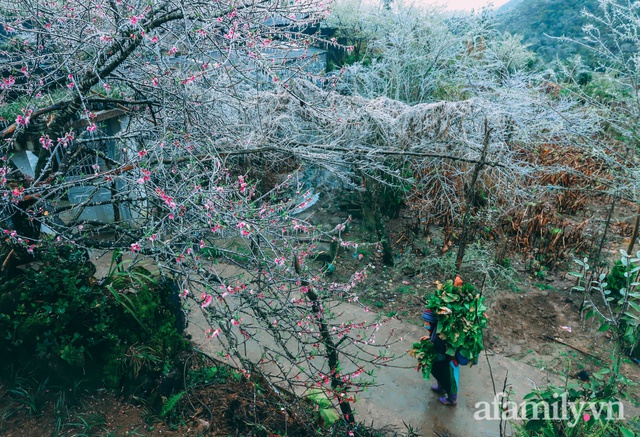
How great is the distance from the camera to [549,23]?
80.4 feet

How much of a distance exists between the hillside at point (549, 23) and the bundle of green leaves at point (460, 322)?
21.6 m

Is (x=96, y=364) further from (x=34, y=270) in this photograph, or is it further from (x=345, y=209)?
(x=345, y=209)

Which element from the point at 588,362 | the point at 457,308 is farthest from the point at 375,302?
the point at 588,362

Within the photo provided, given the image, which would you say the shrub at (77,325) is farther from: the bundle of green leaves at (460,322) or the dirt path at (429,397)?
the bundle of green leaves at (460,322)

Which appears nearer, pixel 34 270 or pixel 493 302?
pixel 34 270

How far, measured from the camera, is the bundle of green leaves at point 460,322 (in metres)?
3.61

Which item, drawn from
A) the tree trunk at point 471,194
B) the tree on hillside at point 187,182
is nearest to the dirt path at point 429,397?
the tree on hillside at point 187,182

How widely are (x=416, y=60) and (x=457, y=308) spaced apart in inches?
327

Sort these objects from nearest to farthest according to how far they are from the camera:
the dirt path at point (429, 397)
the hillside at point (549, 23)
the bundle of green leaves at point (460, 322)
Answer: the bundle of green leaves at point (460, 322) → the dirt path at point (429, 397) → the hillside at point (549, 23)

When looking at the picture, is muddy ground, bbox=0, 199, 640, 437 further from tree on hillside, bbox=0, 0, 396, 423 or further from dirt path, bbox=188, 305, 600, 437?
tree on hillside, bbox=0, 0, 396, 423

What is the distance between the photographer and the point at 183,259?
2.95 meters

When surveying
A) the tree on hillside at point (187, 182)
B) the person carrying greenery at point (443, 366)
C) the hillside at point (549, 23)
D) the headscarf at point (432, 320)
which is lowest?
the person carrying greenery at point (443, 366)

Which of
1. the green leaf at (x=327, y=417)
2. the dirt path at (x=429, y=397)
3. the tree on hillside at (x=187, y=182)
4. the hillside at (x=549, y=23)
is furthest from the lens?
the hillside at (x=549, y=23)

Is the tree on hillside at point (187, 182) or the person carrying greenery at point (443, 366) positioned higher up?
the tree on hillside at point (187, 182)
